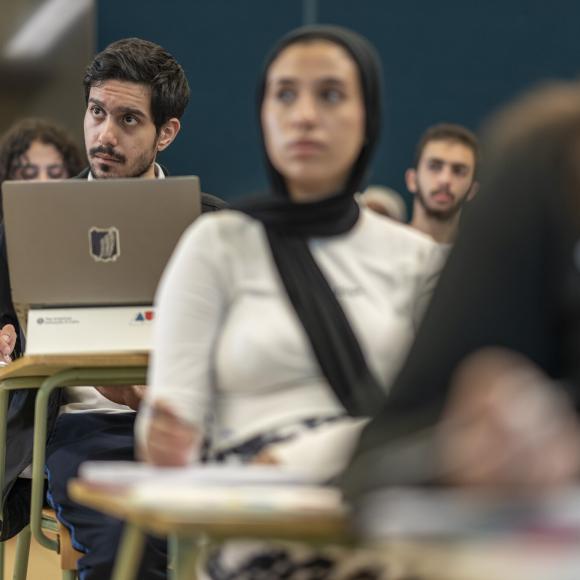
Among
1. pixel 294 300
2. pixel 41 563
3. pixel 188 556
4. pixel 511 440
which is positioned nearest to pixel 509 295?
pixel 511 440

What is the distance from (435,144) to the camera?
17.0ft

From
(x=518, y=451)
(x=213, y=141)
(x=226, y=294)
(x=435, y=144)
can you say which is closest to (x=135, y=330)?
(x=226, y=294)

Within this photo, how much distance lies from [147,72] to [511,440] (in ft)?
8.21

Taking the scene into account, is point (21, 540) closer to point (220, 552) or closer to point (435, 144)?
point (220, 552)

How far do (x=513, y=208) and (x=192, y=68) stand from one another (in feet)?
18.6

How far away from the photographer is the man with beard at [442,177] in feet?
16.0

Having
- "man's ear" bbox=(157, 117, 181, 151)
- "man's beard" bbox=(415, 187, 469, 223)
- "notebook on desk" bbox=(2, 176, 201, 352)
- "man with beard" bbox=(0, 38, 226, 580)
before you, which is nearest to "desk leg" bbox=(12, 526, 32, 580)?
"man with beard" bbox=(0, 38, 226, 580)

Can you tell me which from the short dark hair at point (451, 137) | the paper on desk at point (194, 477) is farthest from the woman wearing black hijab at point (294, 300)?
the short dark hair at point (451, 137)

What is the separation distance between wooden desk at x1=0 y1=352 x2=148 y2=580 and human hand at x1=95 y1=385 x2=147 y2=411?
0.36 metres

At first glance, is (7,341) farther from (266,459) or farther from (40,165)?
(40,165)

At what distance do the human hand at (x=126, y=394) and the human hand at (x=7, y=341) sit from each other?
26cm

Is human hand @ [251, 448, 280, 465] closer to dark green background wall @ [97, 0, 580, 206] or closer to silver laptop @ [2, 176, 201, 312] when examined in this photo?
silver laptop @ [2, 176, 201, 312]

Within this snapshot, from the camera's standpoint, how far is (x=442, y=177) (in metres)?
5.05

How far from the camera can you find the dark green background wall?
6840 millimetres
